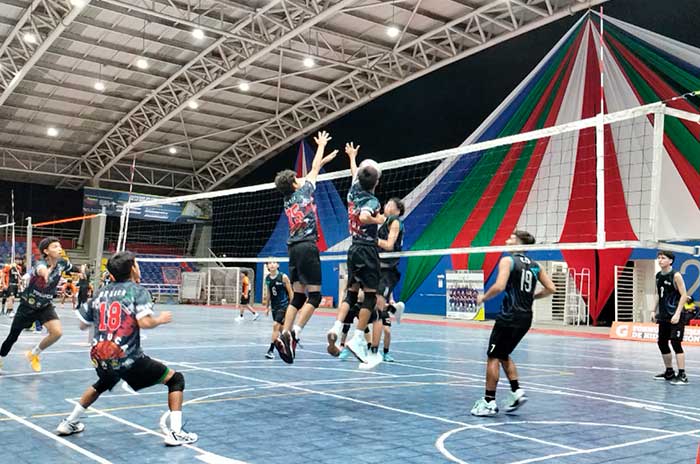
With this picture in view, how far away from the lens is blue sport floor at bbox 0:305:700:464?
12.7 ft

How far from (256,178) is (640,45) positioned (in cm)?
2166

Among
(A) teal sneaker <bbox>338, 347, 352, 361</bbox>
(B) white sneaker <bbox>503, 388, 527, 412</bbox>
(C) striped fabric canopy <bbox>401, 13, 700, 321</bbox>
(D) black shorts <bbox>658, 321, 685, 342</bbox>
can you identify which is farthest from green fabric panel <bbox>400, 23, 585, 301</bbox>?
(B) white sneaker <bbox>503, 388, 527, 412</bbox>

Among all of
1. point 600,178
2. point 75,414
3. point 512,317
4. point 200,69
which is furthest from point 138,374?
point 200,69

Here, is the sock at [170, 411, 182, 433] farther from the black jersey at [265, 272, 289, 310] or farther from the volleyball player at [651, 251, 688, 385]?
the black jersey at [265, 272, 289, 310]

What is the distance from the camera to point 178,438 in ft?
13.0

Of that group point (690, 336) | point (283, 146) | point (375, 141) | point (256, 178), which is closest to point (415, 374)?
point (690, 336)

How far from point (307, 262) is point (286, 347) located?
0.81 meters

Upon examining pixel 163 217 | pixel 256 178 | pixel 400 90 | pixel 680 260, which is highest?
pixel 400 90

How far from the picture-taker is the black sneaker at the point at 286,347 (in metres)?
5.62

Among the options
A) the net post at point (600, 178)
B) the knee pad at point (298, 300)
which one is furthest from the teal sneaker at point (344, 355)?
the net post at point (600, 178)

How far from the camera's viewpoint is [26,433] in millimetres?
4195

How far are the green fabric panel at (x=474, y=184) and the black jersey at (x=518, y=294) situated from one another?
567 inches

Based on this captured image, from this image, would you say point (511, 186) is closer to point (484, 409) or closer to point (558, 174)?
point (558, 174)

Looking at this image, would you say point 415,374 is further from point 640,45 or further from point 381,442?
point 640,45
